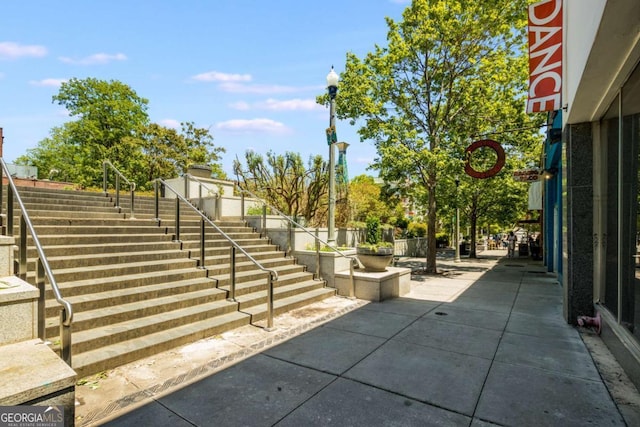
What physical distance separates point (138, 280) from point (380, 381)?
4230 mm

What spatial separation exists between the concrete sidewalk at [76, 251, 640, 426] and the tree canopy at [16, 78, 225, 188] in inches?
868

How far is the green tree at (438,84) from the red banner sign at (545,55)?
15.1 ft

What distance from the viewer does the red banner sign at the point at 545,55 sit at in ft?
19.6

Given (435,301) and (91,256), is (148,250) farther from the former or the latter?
(435,301)

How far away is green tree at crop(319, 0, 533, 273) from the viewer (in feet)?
36.6

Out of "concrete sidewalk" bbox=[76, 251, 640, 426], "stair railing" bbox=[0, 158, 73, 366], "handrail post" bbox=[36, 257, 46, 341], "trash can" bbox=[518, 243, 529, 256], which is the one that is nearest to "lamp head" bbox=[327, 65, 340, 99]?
"concrete sidewalk" bbox=[76, 251, 640, 426]

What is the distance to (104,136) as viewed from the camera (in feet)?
98.7

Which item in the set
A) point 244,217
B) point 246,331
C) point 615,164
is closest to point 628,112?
point 615,164

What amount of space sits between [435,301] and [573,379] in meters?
4.07

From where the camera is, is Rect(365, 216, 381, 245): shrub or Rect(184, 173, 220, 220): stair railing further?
Rect(184, 173, 220, 220): stair railing

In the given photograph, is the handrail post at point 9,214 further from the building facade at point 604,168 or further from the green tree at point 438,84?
the green tree at point 438,84

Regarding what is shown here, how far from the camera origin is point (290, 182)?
16.7 meters

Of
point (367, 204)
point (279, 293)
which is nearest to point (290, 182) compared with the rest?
point (279, 293)

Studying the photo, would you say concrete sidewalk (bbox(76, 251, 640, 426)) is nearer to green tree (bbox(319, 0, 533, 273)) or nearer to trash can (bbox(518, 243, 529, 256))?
green tree (bbox(319, 0, 533, 273))
